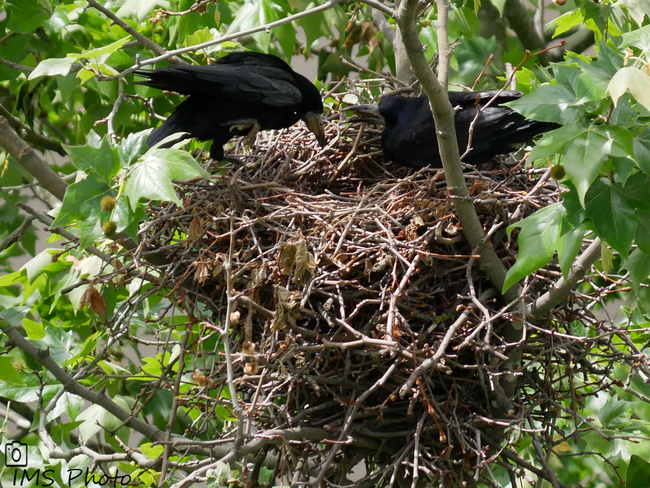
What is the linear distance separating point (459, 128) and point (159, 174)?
142cm

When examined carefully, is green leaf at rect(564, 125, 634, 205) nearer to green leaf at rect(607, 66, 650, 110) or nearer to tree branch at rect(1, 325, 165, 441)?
green leaf at rect(607, 66, 650, 110)

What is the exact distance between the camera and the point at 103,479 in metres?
2.84

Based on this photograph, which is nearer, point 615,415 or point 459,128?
point 615,415

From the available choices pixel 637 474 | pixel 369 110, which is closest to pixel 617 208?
pixel 369 110

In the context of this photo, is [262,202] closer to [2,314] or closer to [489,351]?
[489,351]

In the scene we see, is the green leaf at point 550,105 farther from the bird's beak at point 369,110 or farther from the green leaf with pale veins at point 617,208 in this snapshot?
the bird's beak at point 369,110

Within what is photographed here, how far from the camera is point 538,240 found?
192cm

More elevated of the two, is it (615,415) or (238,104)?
(238,104)

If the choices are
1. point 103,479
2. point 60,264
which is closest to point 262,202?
point 60,264

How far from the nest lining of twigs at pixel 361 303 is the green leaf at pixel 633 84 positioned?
839 millimetres

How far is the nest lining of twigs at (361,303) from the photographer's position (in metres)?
2.36

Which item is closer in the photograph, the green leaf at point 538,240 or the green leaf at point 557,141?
the green leaf at point 557,141

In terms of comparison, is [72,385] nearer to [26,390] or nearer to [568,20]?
[26,390]

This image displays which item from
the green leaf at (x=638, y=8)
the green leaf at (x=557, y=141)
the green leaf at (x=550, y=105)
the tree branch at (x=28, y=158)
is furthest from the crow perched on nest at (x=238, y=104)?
the green leaf at (x=557, y=141)
